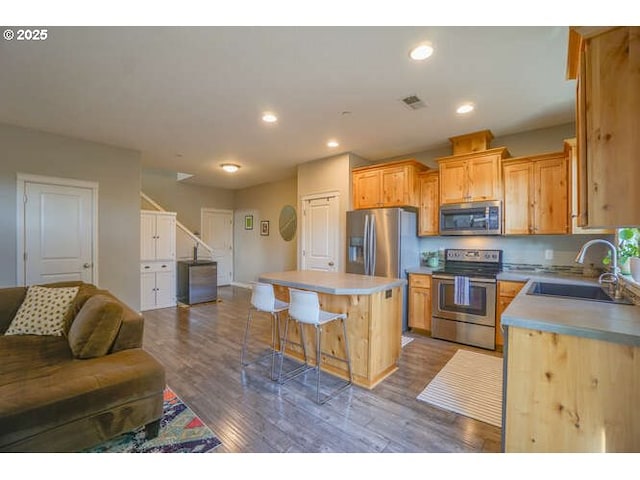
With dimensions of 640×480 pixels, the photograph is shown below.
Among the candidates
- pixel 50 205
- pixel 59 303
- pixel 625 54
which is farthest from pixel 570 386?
pixel 50 205

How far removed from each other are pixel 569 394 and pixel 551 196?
8.83ft

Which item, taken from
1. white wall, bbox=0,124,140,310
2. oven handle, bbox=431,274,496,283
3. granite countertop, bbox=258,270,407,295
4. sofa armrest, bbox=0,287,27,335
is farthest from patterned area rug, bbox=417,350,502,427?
white wall, bbox=0,124,140,310

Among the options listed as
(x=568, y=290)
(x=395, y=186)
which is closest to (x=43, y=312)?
(x=395, y=186)

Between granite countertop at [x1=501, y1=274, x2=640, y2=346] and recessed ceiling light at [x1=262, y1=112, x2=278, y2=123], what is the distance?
9.37ft

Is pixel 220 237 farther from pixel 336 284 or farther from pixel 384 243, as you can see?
pixel 336 284

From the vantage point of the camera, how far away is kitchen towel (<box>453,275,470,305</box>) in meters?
3.39

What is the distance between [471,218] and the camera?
3.68m

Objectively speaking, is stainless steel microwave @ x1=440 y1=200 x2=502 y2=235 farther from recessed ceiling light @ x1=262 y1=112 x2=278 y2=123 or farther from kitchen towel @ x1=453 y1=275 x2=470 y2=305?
recessed ceiling light @ x1=262 y1=112 x2=278 y2=123

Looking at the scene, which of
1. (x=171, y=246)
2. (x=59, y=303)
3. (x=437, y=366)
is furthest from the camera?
(x=171, y=246)

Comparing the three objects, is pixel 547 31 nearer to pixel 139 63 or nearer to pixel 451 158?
pixel 451 158

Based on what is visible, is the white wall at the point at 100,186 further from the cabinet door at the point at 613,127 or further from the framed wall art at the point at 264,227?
the cabinet door at the point at 613,127

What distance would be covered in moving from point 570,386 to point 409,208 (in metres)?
3.04
